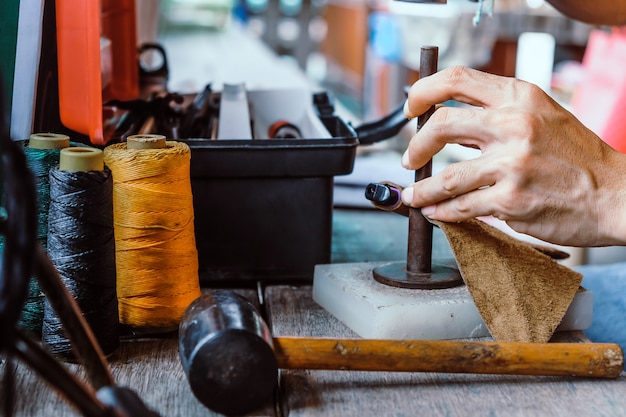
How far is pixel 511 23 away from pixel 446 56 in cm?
38

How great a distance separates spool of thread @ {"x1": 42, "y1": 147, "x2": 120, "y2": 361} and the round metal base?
33 centimetres

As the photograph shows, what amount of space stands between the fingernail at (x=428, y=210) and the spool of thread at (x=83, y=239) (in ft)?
1.17

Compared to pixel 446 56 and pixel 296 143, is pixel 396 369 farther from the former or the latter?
pixel 446 56

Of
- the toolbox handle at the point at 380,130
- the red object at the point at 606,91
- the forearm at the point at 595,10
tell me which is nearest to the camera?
the toolbox handle at the point at 380,130

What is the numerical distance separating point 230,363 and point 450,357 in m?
0.23

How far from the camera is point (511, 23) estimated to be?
13.7 feet

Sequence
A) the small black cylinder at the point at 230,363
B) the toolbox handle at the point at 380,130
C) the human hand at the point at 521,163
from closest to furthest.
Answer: the small black cylinder at the point at 230,363 < the human hand at the point at 521,163 < the toolbox handle at the point at 380,130

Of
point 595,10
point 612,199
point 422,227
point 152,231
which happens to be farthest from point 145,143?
point 595,10

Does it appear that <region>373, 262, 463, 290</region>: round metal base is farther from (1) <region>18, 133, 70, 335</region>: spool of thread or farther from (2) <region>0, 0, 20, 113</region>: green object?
(2) <region>0, 0, 20, 113</region>: green object

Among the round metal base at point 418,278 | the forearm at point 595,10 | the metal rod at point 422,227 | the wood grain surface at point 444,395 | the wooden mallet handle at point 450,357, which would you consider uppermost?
the forearm at point 595,10

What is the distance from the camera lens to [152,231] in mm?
853

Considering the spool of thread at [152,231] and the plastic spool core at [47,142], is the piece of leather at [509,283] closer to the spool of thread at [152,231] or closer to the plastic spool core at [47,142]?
the spool of thread at [152,231]

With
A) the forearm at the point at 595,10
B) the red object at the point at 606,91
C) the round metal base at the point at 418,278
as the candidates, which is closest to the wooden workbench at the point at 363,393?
the round metal base at the point at 418,278

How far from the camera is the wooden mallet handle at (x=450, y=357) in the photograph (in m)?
0.76
